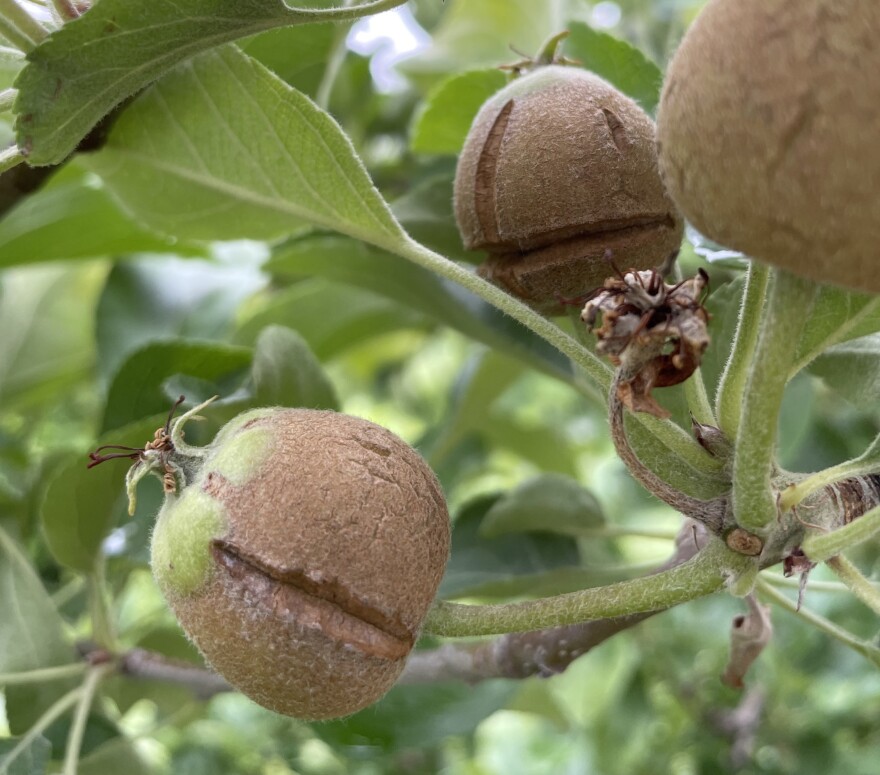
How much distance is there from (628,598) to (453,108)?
0.90 metres

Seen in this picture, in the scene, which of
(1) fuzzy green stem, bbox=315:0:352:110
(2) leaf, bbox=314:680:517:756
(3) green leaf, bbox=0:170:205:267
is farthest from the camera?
(3) green leaf, bbox=0:170:205:267

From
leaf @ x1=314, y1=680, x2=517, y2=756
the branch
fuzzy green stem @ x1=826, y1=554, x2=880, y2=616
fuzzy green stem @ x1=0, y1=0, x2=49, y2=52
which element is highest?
fuzzy green stem @ x1=0, y1=0, x2=49, y2=52

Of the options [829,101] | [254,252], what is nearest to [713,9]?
[829,101]

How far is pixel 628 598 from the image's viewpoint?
965mm

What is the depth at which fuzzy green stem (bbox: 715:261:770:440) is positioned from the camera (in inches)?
37.3

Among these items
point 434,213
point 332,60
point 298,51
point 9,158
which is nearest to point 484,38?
point 332,60

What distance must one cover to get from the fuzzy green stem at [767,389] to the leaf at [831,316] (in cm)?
16

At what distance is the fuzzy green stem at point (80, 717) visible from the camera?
147cm

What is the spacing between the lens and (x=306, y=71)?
1.70 meters

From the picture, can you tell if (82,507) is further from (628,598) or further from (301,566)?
(628,598)

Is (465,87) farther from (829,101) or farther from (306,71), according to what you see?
(829,101)

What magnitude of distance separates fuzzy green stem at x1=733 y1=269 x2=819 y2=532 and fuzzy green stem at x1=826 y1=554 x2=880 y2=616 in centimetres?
15

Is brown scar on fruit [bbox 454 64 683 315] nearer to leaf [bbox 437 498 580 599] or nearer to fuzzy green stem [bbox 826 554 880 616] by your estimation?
fuzzy green stem [bbox 826 554 880 616]

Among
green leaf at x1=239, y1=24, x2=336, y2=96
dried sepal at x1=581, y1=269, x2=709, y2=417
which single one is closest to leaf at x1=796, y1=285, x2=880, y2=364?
dried sepal at x1=581, y1=269, x2=709, y2=417
